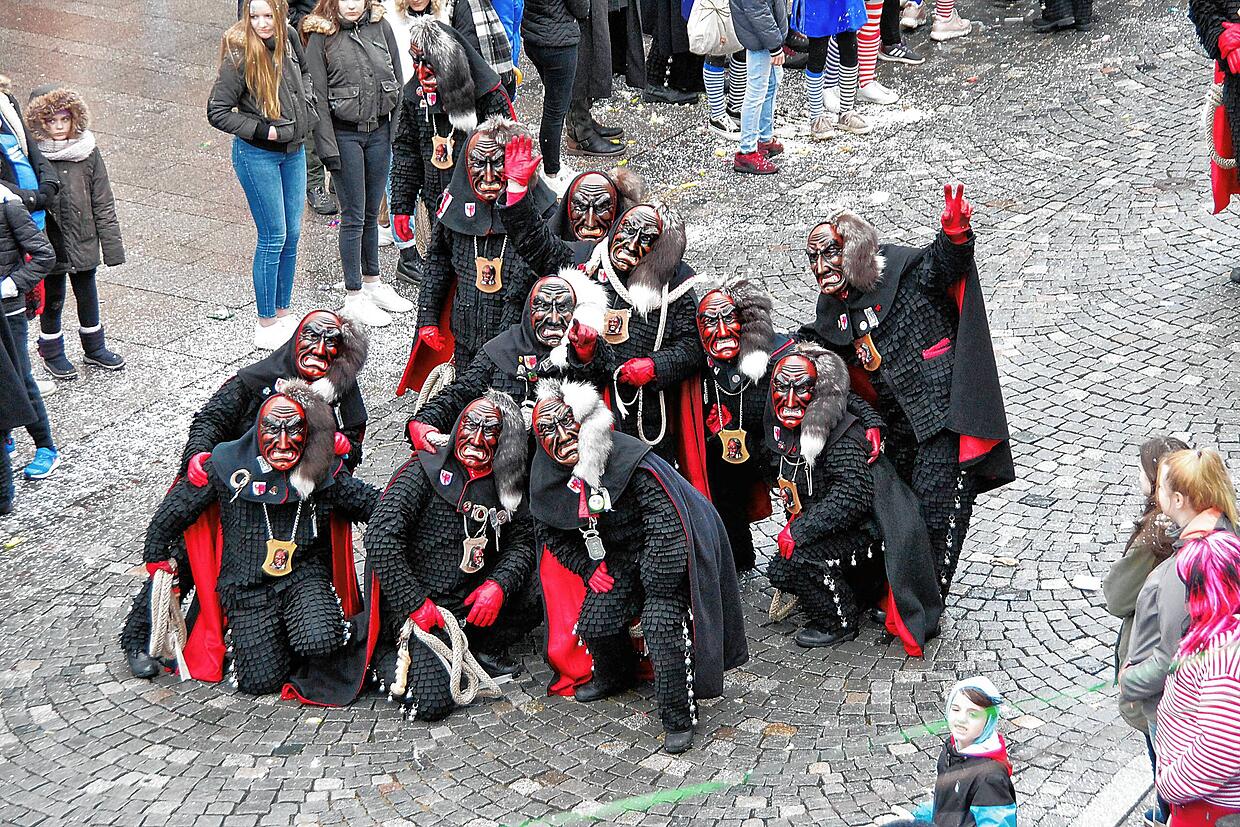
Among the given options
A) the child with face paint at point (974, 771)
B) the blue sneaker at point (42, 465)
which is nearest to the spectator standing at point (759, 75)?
the blue sneaker at point (42, 465)

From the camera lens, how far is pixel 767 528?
7.91 metres

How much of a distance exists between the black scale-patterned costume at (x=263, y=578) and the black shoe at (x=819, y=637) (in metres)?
2.08

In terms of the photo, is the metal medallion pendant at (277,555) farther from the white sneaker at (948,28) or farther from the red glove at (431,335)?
the white sneaker at (948,28)

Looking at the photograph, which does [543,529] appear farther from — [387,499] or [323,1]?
[323,1]

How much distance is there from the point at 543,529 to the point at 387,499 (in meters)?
0.74

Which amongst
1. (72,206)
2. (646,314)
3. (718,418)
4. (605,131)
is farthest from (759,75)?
(72,206)

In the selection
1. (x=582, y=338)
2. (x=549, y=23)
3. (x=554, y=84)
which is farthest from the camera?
(x=554, y=84)

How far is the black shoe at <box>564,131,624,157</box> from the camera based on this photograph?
12.2 metres

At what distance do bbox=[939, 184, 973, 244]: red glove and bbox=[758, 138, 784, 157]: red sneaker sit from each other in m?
5.53

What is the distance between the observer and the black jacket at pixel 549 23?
10.8 meters

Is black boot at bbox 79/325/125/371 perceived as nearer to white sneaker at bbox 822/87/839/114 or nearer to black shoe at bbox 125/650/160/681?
black shoe at bbox 125/650/160/681

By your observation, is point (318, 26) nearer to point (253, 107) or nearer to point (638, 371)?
point (253, 107)

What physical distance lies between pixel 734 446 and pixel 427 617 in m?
1.69

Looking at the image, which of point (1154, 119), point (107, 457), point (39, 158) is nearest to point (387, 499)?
point (107, 457)
